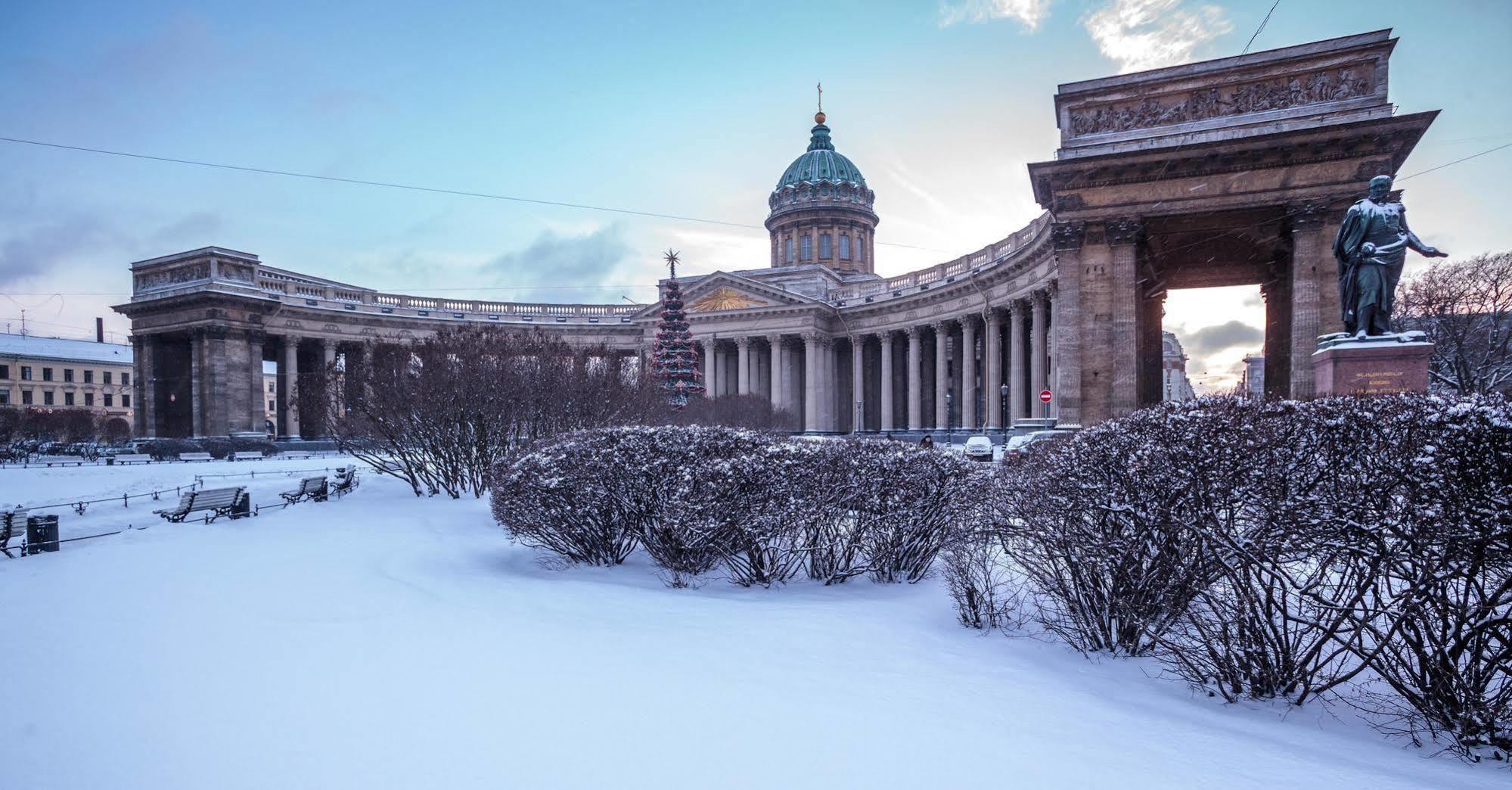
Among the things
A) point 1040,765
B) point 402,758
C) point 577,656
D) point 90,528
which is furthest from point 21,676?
point 90,528

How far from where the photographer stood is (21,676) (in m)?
5.54

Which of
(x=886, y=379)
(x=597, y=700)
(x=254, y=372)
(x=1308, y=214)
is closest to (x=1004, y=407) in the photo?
(x=886, y=379)

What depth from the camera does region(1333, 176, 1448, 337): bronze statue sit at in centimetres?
1228

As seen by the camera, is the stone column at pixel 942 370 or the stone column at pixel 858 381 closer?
the stone column at pixel 942 370

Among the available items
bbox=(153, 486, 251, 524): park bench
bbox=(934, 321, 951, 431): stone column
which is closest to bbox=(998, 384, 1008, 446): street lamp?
bbox=(934, 321, 951, 431): stone column

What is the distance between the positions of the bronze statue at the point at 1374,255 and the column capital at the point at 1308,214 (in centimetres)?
897

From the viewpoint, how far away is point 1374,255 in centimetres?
1233

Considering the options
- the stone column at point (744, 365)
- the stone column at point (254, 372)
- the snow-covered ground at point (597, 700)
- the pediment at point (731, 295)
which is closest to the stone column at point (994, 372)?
the pediment at point (731, 295)

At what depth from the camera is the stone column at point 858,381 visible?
180 ft

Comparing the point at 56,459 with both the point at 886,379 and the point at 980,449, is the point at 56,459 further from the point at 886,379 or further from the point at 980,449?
the point at 886,379

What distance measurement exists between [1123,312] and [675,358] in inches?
765

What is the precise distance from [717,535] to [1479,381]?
132ft

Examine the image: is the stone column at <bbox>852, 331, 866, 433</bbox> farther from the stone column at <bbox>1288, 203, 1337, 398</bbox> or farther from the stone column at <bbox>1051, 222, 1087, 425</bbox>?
the stone column at <bbox>1288, 203, 1337, 398</bbox>

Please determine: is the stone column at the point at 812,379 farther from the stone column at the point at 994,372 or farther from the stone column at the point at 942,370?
the stone column at the point at 994,372
